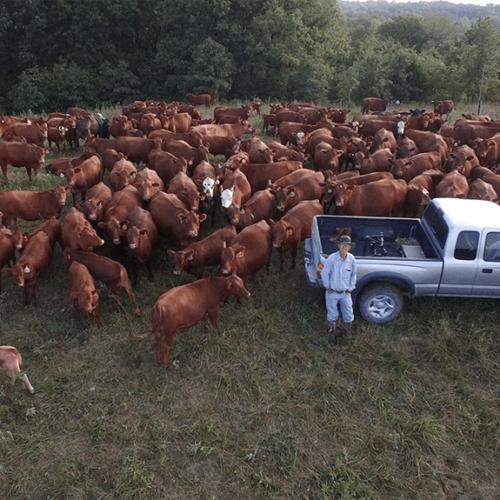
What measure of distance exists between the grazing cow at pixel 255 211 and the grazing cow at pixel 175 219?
0.66 metres

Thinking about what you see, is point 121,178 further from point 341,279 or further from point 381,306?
point 381,306

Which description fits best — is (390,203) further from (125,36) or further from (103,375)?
(125,36)

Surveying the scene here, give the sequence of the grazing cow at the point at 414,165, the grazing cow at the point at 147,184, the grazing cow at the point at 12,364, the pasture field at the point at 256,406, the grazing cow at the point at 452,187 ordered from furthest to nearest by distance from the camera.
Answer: the grazing cow at the point at 414,165 → the grazing cow at the point at 452,187 → the grazing cow at the point at 147,184 → the grazing cow at the point at 12,364 → the pasture field at the point at 256,406

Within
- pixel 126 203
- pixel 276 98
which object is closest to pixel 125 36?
pixel 276 98

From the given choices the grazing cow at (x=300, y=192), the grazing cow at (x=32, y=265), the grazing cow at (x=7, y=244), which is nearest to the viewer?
the grazing cow at (x=32, y=265)

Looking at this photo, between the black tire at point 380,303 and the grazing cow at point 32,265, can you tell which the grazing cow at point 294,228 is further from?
the grazing cow at point 32,265

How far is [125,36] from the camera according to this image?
33.1 metres

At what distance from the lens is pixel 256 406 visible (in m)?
6.09

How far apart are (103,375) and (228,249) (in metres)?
2.57

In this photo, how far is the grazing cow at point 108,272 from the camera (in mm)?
7645

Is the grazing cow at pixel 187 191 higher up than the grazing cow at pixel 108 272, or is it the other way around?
the grazing cow at pixel 187 191

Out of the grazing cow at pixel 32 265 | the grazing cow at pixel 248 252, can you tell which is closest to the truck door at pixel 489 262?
the grazing cow at pixel 248 252

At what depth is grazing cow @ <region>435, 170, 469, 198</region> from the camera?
32.7ft

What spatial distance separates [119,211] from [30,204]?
6.25 feet
